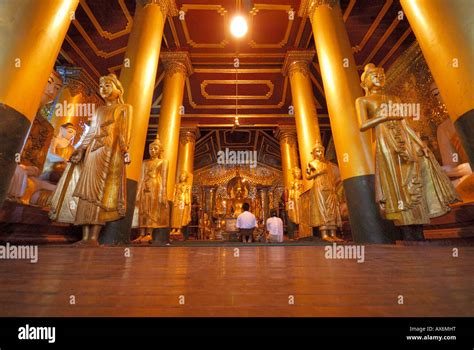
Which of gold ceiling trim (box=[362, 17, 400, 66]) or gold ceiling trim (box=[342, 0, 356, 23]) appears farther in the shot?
gold ceiling trim (box=[362, 17, 400, 66])

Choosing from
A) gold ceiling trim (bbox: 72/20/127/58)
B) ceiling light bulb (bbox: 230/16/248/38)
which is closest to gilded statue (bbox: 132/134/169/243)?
ceiling light bulb (bbox: 230/16/248/38)

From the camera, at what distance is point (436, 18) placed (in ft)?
8.09

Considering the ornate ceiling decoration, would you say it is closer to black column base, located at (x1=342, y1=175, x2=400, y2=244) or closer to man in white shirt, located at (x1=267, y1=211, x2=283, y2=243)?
black column base, located at (x1=342, y1=175, x2=400, y2=244)

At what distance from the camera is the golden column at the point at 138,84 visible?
390 centimetres

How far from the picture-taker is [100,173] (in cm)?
324

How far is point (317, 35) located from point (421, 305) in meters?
5.77

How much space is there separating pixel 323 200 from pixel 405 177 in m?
1.99

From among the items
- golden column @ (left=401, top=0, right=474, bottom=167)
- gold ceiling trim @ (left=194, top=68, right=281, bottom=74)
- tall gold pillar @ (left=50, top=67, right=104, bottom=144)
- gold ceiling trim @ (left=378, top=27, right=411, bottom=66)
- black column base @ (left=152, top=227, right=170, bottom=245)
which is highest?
gold ceiling trim @ (left=194, top=68, right=281, bottom=74)

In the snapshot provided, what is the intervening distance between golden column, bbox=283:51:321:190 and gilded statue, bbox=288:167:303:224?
1.02 metres

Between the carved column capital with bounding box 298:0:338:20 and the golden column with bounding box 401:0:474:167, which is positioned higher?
the carved column capital with bounding box 298:0:338:20

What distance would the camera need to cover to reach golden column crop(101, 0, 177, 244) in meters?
3.90

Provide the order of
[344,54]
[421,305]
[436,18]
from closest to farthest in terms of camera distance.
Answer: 1. [421,305]
2. [436,18]
3. [344,54]
